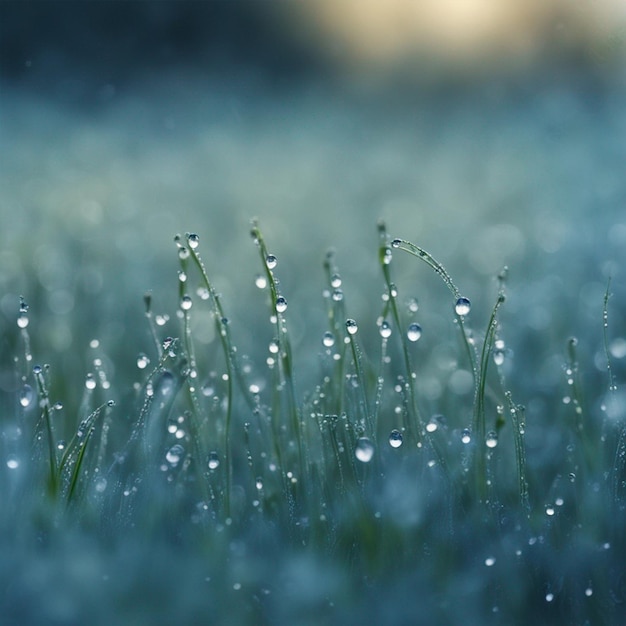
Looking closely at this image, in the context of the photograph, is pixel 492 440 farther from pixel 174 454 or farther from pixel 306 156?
pixel 306 156

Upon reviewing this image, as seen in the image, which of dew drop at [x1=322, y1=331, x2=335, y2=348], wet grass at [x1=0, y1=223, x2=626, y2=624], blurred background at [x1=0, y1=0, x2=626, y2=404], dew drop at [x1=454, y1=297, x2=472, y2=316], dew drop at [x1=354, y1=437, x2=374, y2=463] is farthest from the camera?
blurred background at [x1=0, y1=0, x2=626, y2=404]

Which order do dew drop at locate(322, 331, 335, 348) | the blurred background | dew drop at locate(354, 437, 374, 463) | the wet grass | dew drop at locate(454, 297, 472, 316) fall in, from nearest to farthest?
the wet grass → dew drop at locate(354, 437, 374, 463) → dew drop at locate(454, 297, 472, 316) → dew drop at locate(322, 331, 335, 348) → the blurred background

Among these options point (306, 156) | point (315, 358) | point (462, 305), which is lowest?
point (462, 305)

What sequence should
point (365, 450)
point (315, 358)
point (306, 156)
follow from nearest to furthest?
point (365, 450), point (315, 358), point (306, 156)

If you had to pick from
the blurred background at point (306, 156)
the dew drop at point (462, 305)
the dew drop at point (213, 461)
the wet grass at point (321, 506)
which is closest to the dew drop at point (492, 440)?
the wet grass at point (321, 506)

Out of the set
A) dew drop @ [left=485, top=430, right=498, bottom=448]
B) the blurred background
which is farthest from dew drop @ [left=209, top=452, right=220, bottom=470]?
the blurred background

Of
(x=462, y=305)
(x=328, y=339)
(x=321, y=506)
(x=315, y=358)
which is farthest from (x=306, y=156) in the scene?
(x=321, y=506)

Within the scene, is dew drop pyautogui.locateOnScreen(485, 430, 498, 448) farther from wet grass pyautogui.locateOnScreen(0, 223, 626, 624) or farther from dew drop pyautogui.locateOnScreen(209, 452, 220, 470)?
dew drop pyautogui.locateOnScreen(209, 452, 220, 470)
